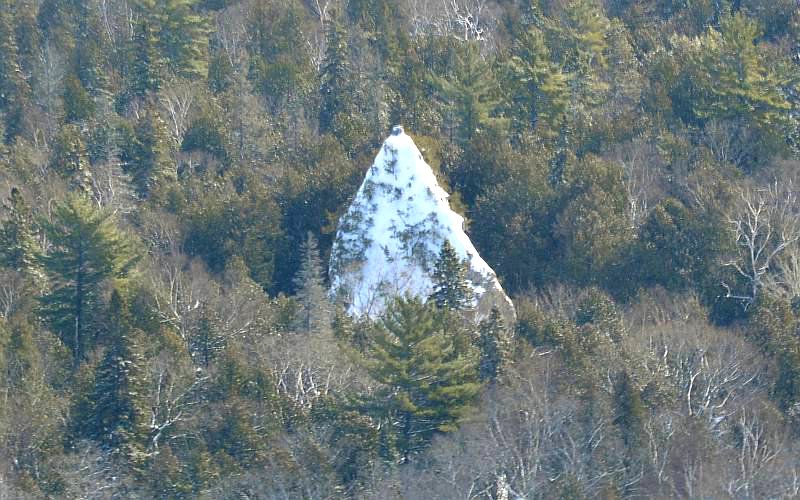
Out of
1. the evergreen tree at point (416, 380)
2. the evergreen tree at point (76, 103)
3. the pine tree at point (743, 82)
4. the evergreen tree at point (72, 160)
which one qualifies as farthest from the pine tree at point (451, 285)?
the evergreen tree at point (76, 103)

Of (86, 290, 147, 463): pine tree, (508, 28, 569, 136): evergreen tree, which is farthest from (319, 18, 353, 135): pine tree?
(86, 290, 147, 463): pine tree

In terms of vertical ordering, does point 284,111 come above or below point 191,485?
above

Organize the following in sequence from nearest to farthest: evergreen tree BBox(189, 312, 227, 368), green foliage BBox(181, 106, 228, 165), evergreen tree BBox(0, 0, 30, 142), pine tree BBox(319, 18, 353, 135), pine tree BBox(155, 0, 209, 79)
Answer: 1. evergreen tree BBox(189, 312, 227, 368)
2. green foliage BBox(181, 106, 228, 165)
3. pine tree BBox(319, 18, 353, 135)
4. evergreen tree BBox(0, 0, 30, 142)
5. pine tree BBox(155, 0, 209, 79)

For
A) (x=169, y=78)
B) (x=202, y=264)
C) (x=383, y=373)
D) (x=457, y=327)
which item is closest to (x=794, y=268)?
(x=457, y=327)

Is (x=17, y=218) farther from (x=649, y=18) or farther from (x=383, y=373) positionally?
(x=649, y=18)

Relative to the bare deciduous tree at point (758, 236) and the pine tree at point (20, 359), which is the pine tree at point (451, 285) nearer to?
the bare deciduous tree at point (758, 236)

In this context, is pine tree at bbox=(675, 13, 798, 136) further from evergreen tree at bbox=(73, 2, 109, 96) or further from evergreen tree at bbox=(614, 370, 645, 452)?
evergreen tree at bbox=(73, 2, 109, 96)
